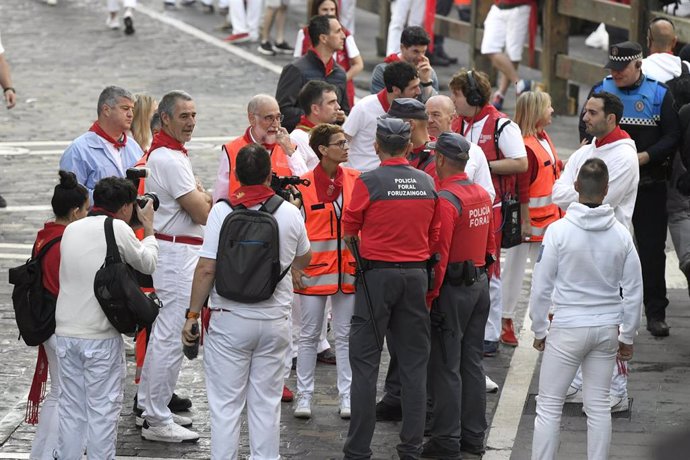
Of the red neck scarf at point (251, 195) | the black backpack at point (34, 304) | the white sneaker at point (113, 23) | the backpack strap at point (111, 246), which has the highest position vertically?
the red neck scarf at point (251, 195)

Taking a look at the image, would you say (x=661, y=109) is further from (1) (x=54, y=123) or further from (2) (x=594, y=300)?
(1) (x=54, y=123)

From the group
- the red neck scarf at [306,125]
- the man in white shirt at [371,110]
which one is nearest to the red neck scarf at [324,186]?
the red neck scarf at [306,125]

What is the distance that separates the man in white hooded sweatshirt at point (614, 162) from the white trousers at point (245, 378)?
2.42 metres

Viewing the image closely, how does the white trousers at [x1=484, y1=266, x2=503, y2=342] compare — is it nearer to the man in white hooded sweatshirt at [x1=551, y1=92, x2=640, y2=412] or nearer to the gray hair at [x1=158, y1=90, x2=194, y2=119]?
the man in white hooded sweatshirt at [x1=551, y1=92, x2=640, y2=412]

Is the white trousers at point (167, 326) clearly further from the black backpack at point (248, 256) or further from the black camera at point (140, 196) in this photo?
the black backpack at point (248, 256)

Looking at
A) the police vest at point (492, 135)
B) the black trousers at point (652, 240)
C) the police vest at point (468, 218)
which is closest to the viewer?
the police vest at point (468, 218)

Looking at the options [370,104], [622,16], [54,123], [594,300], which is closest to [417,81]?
[370,104]

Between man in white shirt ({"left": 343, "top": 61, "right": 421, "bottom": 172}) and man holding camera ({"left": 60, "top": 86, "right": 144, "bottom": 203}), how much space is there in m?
1.76

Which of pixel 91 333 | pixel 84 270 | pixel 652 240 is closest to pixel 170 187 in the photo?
pixel 84 270

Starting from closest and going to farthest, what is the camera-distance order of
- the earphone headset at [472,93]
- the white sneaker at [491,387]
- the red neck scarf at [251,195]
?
the red neck scarf at [251,195] → the white sneaker at [491,387] → the earphone headset at [472,93]

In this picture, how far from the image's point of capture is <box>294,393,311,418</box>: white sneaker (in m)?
8.32

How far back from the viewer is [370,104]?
9.64 meters

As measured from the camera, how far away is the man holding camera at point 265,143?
8352mm

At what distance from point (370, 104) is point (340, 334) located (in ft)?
6.71
